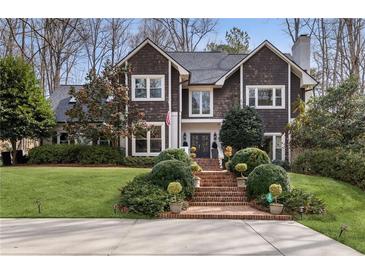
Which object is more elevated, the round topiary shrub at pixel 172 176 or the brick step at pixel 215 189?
the round topiary shrub at pixel 172 176

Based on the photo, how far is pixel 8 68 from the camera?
18406 mm

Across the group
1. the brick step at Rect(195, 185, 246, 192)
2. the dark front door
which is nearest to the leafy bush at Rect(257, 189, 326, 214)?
the brick step at Rect(195, 185, 246, 192)

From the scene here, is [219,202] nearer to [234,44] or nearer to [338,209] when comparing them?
[338,209]

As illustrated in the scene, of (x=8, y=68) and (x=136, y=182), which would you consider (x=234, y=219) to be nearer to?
(x=136, y=182)

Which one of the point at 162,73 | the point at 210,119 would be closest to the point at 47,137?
the point at 162,73

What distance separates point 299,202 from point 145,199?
4053 millimetres

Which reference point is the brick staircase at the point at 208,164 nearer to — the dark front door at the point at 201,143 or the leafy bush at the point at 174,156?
the dark front door at the point at 201,143

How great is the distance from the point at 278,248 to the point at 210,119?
13737 mm

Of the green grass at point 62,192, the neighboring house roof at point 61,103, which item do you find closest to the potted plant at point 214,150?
the green grass at point 62,192

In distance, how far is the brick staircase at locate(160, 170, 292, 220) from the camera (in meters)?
9.52

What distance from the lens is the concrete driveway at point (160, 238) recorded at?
6.07m

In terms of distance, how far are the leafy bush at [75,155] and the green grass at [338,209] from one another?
27.6ft

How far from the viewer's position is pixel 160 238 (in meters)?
7.03

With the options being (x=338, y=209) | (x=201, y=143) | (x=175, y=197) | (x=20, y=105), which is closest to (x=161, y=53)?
(x=201, y=143)
